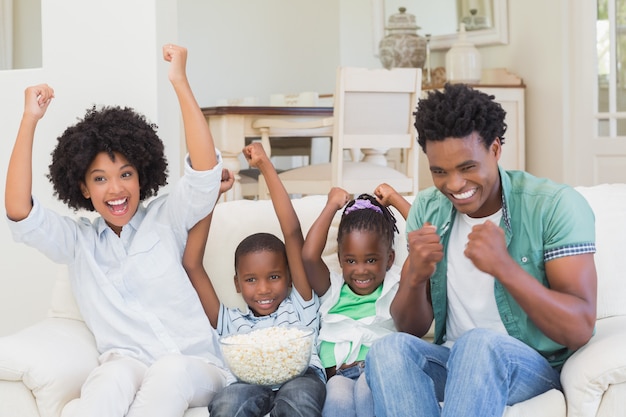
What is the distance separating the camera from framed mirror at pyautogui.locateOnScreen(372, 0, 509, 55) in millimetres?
5594

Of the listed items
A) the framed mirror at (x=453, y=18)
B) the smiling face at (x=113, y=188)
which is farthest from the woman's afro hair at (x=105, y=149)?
the framed mirror at (x=453, y=18)

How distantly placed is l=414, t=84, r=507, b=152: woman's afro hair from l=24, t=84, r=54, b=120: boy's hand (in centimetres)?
89

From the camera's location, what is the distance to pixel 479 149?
6.07 ft

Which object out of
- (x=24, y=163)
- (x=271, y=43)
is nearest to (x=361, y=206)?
(x=24, y=163)

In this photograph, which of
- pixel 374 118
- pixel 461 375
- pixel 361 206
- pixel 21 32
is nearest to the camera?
pixel 461 375

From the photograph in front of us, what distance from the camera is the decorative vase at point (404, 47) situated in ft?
18.2

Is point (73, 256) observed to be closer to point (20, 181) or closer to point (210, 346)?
point (20, 181)

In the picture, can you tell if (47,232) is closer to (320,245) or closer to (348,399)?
(320,245)

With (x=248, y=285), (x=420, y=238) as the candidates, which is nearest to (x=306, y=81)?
(x=248, y=285)

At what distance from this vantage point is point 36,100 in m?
2.16

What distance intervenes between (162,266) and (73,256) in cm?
22

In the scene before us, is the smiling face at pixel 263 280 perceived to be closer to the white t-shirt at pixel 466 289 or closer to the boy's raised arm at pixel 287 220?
the boy's raised arm at pixel 287 220

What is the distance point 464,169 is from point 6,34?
213cm

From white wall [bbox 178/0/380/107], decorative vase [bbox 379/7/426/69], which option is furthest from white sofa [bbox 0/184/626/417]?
white wall [bbox 178/0/380/107]
